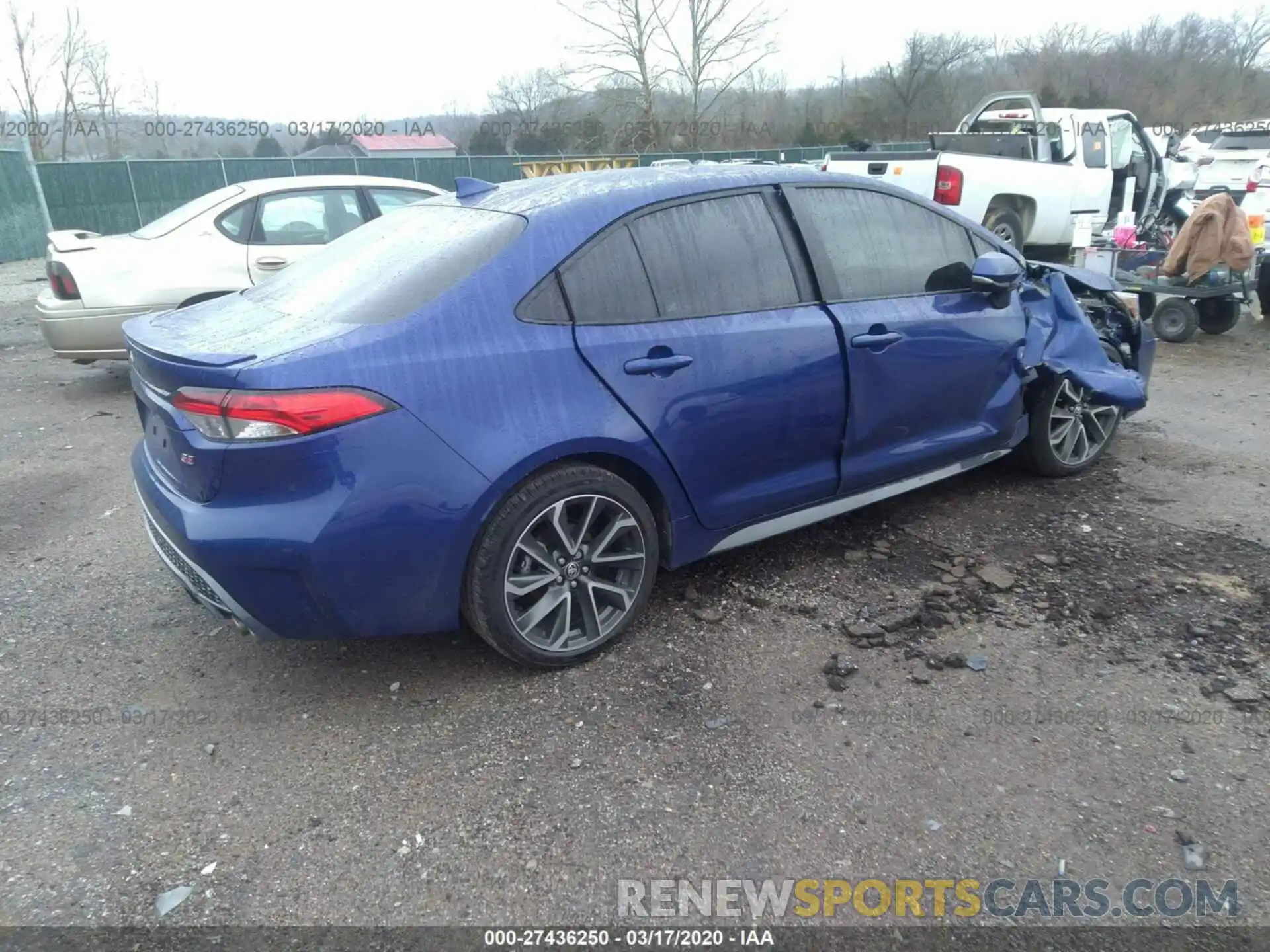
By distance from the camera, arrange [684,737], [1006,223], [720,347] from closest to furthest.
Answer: [684,737] → [720,347] → [1006,223]

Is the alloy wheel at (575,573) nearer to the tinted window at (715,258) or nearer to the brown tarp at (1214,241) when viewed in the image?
the tinted window at (715,258)

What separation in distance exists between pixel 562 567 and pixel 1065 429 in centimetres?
300

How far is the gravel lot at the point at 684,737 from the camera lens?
2275mm

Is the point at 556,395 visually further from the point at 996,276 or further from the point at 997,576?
the point at 996,276

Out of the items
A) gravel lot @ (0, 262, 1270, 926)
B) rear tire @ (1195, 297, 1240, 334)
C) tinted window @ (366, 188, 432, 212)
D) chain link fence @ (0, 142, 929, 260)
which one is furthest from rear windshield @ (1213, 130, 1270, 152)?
tinted window @ (366, 188, 432, 212)

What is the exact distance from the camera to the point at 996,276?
12.8 feet

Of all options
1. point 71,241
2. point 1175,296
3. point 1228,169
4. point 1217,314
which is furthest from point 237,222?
point 1228,169

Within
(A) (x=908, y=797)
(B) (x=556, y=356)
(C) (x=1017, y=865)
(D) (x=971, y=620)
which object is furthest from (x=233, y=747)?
(D) (x=971, y=620)

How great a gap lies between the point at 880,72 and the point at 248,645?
45.7 metres

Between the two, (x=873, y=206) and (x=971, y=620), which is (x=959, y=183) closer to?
(x=873, y=206)

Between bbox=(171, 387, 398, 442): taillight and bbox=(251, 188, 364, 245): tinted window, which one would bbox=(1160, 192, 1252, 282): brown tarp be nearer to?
bbox=(251, 188, 364, 245): tinted window

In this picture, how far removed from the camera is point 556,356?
289cm

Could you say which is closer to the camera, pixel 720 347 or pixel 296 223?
pixel 720 347

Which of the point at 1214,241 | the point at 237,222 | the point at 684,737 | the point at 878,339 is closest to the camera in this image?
the point at 684,737
